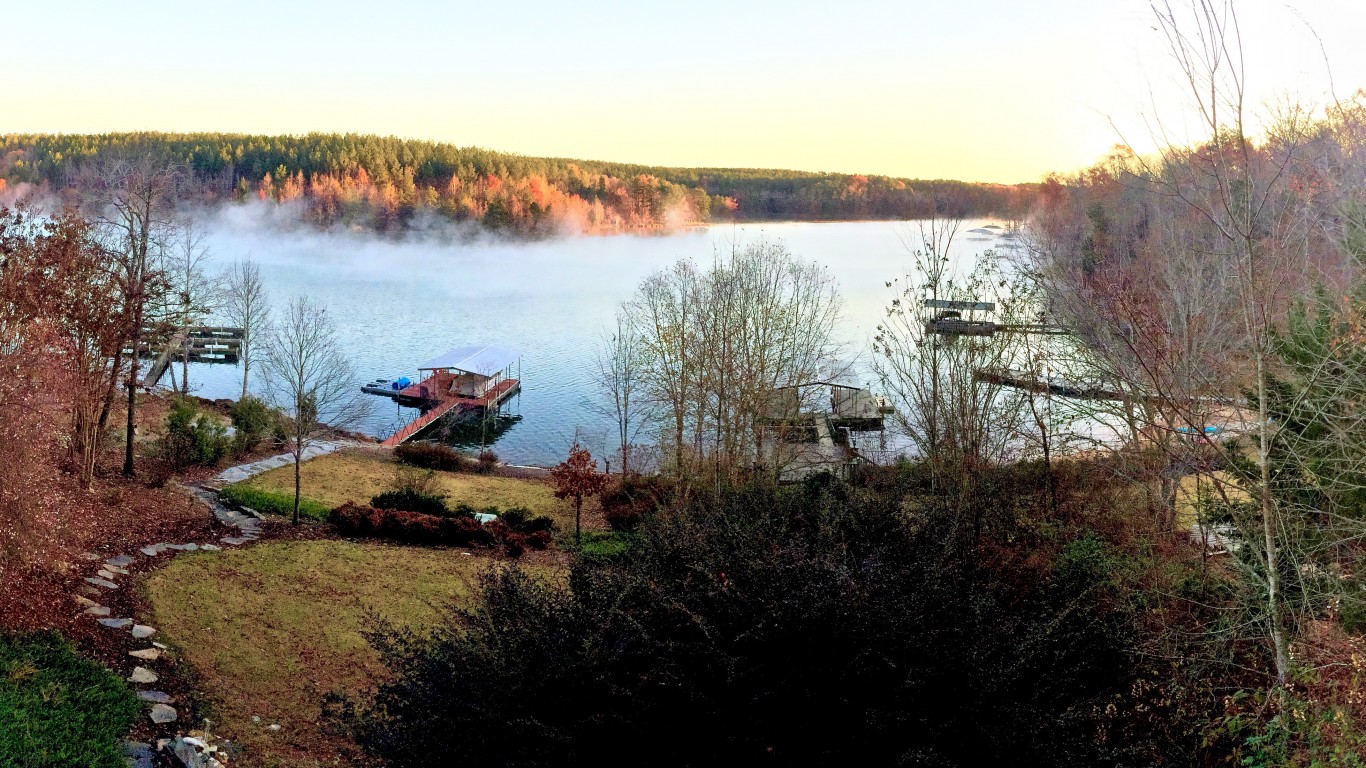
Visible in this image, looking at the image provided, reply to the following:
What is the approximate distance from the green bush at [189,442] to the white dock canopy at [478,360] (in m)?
14.6

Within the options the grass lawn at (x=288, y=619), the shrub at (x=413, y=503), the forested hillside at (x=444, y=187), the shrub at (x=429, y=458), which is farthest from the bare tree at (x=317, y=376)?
the forested hillside at (x=444, y=187)

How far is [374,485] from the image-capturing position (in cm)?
1933

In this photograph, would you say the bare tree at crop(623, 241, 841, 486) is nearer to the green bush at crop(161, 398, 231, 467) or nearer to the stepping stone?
the green bush at crop(161, 398, 231, 467)

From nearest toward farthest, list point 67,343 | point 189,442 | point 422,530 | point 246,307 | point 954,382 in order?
point 67,343, point 954,382, point 422,530, point 189,442, point 246,307

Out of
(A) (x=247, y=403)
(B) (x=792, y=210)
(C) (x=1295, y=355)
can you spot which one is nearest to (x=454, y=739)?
(C) (x=1295, y=355)

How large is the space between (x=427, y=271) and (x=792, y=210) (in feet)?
97.4

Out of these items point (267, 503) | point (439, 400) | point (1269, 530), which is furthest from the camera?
point (439, 400)

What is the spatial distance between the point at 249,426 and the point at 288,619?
11857mm

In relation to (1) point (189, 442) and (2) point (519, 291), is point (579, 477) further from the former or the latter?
(2) point (519, 291)

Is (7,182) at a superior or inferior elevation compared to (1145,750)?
superior

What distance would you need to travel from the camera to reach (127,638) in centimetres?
755

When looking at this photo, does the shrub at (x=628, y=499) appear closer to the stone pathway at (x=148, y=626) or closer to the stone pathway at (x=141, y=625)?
the stone pathway at (x=148, y=626)

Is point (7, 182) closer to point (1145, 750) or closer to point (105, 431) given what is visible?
point (105, 431)

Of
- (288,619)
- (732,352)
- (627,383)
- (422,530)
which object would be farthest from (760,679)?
(627,383)
